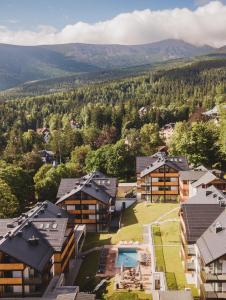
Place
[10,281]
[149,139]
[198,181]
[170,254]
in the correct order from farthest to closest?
[149,139]
[198,181]
[170,254]
[10,281]

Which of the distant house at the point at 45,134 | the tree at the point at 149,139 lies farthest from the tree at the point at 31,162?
the distant house at the point at 45,134

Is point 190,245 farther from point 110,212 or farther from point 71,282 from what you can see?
point 110,212

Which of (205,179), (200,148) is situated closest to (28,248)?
(205,179)

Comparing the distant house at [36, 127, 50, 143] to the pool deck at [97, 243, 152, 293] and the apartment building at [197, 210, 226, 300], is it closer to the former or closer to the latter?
the pool deck at [97, 243, 152, 293]

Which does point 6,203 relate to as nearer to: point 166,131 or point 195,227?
point 195,227

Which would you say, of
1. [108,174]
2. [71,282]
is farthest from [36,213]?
[108,174]

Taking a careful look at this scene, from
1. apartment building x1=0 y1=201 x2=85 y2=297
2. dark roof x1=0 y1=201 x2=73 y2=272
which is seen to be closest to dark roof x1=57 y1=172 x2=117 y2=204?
dark roof x1=0 y1=201 x2=73 y2=272

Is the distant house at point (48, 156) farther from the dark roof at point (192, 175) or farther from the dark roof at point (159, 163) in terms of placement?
the dark roof at point (192, 175)
